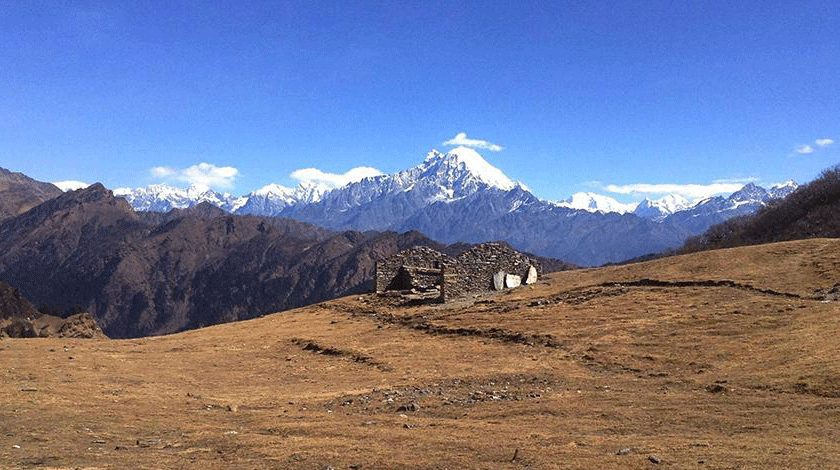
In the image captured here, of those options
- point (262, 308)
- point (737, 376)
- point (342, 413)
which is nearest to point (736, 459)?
point (737, 376)

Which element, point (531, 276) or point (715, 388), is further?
point (531, 276)

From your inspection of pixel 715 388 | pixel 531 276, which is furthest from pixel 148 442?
pixel 531 276

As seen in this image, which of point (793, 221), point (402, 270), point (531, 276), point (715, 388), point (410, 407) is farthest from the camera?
point (793, 221)

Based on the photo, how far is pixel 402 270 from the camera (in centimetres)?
4597

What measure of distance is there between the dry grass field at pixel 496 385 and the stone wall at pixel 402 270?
9986 millimetres

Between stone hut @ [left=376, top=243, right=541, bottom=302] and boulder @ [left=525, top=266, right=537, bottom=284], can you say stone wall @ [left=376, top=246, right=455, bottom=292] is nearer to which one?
stone hut @ [left=376, top=243, right=541, bottom=302]

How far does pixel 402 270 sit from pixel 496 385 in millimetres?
27046

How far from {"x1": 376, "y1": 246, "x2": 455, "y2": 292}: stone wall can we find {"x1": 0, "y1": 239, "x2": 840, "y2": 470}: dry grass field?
9986mm

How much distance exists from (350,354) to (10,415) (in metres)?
13.7

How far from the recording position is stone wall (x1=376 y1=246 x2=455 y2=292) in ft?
148

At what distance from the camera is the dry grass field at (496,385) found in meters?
11.7

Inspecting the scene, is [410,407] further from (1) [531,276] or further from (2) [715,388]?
(1) [531,276]

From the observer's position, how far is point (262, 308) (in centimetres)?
18388

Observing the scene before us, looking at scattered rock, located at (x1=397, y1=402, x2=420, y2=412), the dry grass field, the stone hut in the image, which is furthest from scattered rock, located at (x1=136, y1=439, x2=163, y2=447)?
the stone hut
